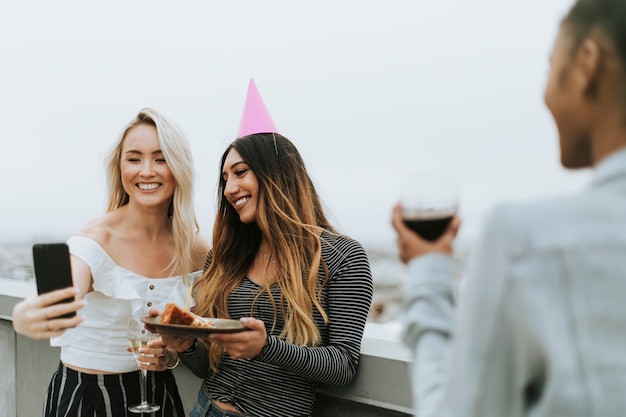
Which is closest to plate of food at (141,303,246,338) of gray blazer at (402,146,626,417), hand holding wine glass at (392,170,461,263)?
hand holding wine glass at (392,170,461,263)

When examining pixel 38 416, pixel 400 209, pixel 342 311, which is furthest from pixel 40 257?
pixel 38 416

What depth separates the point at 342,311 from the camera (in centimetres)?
190

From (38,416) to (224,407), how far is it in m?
2.04

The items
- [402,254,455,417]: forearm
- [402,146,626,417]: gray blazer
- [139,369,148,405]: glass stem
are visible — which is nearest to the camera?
[402,146,626,417]: gray blazer

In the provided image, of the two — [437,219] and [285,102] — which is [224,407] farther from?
[285,102]

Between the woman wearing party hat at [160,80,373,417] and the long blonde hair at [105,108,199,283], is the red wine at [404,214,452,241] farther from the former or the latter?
the long blonde hair at [105,108,199,283]

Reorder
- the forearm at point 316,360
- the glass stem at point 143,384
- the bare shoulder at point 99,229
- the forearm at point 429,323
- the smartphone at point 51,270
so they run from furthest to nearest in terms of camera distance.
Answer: the bare shoulder at point 99,229 → the glass stem at point 143,384 → the forearm at point 316,360 → the smartphone at point 51,270 → the forearm at point 429,323

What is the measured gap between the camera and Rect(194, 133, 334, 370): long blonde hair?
1.93 meters

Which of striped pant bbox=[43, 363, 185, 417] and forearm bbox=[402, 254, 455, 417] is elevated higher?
forearm bbox=[402, 254, 455, 417]

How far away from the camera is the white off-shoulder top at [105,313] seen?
2.07m

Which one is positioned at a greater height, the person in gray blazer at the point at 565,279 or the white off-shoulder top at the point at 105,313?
the person in gray blazer at the point at 565,279

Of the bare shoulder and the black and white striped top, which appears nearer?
the black and white striped top

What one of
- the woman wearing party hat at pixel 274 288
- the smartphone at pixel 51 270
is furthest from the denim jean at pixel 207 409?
the smartphone at pixel 51 270

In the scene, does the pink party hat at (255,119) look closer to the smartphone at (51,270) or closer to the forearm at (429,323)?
the smartphone at (51,270)
